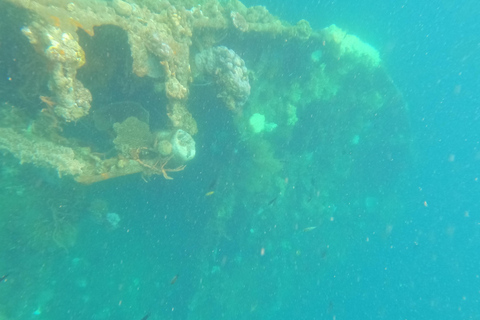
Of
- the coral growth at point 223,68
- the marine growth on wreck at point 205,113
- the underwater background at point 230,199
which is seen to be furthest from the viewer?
the coral growth at point 223,68

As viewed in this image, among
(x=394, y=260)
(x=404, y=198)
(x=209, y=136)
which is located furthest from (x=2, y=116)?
(x=394, y=260)

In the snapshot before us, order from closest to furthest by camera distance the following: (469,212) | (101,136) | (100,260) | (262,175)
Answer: (101,136) → (100,260) → (262,175) → (469,212)

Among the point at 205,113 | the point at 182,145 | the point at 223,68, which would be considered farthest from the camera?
the point at 205,113

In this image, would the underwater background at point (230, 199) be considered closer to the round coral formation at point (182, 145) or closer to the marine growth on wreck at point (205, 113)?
the marine growth on wreck at point (205, 113)

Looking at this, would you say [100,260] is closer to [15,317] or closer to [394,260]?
[15,317]

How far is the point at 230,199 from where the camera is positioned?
8.68 metres

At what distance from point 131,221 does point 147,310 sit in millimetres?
3416

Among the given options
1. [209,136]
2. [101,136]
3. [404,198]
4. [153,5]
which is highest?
[404,198]

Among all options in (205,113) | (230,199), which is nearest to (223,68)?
(205,113)

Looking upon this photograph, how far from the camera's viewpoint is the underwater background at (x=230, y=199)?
5555 mm

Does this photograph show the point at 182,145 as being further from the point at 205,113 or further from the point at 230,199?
the point at 230,199

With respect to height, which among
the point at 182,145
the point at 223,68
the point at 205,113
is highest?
the point at 223,68

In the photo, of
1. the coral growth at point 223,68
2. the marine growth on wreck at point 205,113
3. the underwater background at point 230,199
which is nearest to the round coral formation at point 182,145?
the marine growth on wreck at point 205,113

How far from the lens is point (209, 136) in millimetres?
7781
